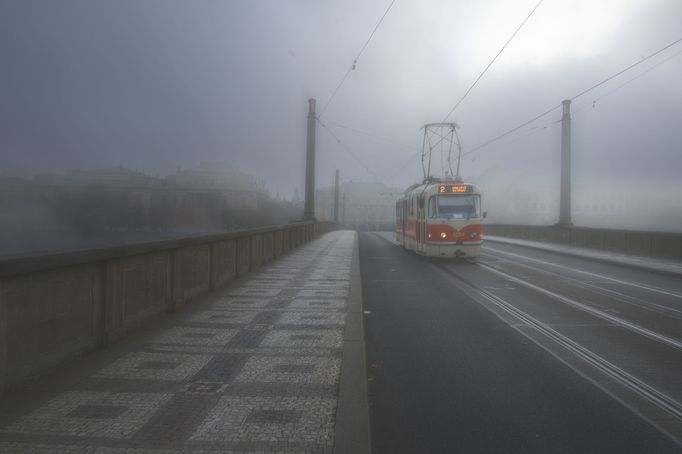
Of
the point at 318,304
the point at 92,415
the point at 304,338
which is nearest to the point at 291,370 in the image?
the point at 304,338

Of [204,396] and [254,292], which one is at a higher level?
[254,292]

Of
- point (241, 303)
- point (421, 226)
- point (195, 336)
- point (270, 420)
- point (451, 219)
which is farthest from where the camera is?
point (421, 226)

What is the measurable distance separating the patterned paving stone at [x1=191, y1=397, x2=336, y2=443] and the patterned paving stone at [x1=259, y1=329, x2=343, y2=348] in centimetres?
196

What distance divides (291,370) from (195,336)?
6.46 feet

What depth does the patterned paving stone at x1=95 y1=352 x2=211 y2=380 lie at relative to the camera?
5211 millimetres

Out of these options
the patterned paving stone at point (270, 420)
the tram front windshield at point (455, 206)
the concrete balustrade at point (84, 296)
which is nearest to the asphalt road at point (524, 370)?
the patterned paving stone at point (270, 420)

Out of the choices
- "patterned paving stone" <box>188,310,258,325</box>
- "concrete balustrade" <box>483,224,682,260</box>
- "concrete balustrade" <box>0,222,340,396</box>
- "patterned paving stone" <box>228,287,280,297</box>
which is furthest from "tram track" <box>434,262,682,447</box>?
"concrete balustrade" <box>483,224,682,260</box>

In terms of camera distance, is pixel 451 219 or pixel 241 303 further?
pixel 451 219

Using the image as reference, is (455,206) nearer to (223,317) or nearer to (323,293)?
(323,293)

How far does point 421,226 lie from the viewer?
2048 cm

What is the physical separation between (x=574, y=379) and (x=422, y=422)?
2045 millimetres

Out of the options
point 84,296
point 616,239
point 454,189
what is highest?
point 454,189

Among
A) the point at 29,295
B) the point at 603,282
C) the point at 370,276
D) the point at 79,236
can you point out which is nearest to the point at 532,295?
the point at 603,282

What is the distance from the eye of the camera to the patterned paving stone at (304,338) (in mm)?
6602
